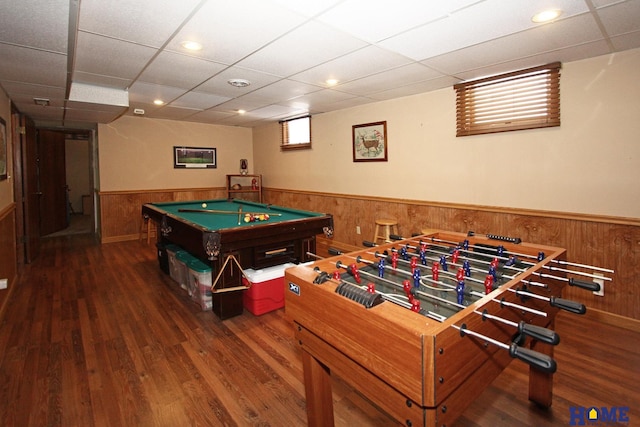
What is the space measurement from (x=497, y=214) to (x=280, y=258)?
226 centimetres

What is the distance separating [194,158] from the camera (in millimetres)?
6488

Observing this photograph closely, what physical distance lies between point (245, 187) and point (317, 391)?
5.88m

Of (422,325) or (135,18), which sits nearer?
(422,325)

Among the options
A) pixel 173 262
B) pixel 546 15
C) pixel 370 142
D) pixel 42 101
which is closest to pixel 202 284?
pixel 173 262

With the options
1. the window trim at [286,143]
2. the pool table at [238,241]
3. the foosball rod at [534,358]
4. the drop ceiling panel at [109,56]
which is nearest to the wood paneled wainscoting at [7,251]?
the pool table at [238,241]

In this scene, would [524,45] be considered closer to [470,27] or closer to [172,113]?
[470,27]

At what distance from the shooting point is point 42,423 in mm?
1680

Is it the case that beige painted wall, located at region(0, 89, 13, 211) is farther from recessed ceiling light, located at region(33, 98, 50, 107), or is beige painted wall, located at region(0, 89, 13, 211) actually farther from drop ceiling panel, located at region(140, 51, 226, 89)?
drop ceiling panel, located at region(140, 51, 226, 89)

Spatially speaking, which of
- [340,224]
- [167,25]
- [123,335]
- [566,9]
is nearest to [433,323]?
[566,9]

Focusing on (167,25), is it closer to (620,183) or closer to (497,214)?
(497,214)

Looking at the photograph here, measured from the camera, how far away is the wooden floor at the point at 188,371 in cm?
174

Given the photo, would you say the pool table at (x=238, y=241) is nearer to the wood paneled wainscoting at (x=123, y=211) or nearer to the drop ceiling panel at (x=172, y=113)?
the drop ceiling panel at (x=172, y=113)

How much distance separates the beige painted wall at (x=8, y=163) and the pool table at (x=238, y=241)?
150cm

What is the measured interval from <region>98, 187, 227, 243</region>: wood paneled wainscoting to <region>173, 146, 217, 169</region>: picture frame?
61 centimetres
